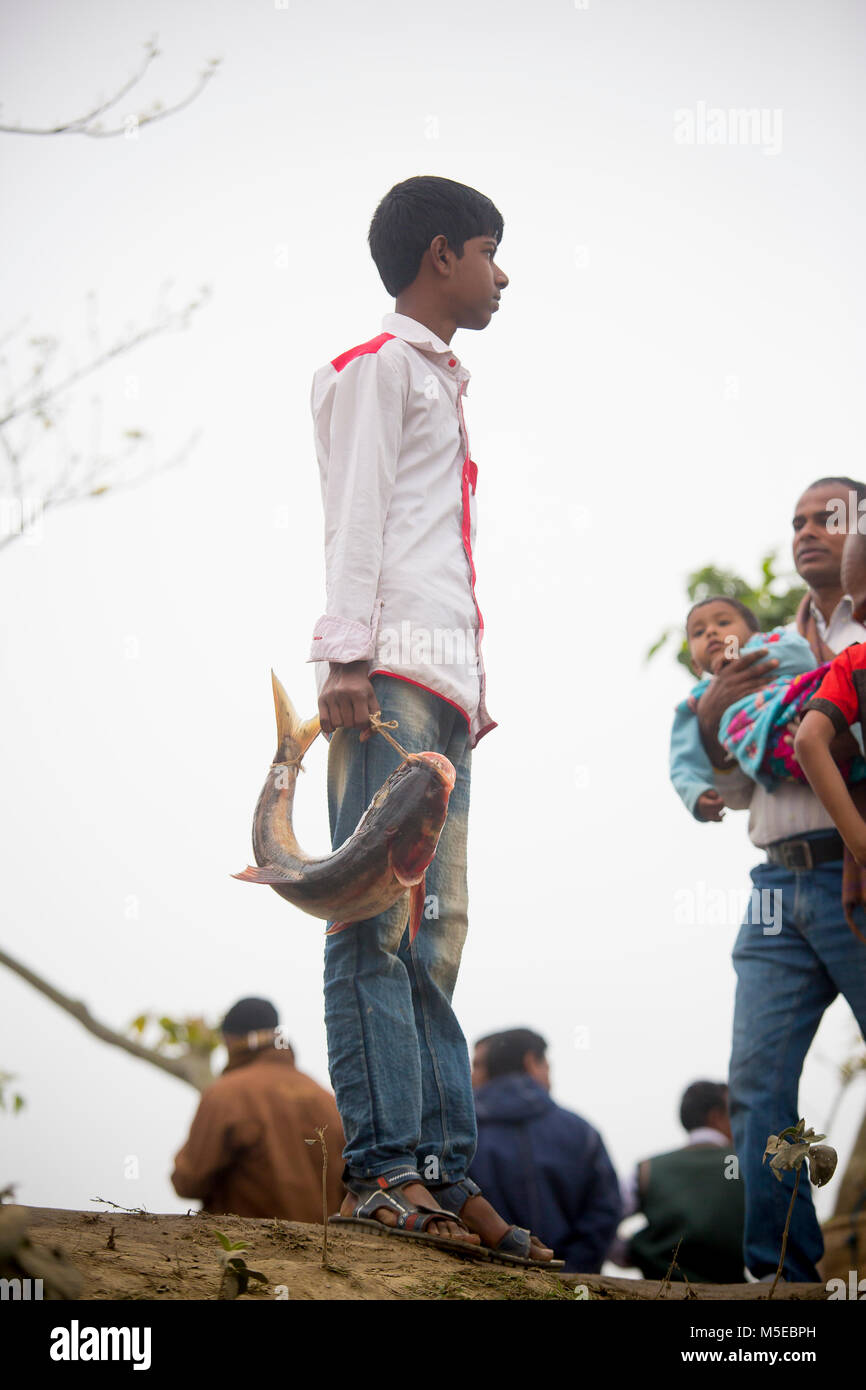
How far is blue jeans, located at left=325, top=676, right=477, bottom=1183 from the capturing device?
283cm

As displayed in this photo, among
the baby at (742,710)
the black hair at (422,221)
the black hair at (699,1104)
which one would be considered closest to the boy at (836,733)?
the baby at (742,710)

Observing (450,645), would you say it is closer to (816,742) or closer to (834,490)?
(816,742)

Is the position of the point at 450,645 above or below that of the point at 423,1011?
above

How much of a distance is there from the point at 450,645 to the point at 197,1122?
1917 millimetres

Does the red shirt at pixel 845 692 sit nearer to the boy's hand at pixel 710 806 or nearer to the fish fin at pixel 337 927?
the boy's hand at pixel 710 806

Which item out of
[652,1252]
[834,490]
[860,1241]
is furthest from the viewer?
[860,1241]

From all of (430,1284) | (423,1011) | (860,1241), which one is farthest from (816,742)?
(860,1241)

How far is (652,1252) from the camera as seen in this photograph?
4.26m

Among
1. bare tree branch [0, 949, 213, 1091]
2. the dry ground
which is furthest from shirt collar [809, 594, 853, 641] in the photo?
bare tree branch [0, 949, 213, 1091]

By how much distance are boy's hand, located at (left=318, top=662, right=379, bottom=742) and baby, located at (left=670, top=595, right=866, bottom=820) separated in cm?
127

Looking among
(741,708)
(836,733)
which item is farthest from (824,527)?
(836,733)

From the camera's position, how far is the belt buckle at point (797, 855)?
3520 millimetres

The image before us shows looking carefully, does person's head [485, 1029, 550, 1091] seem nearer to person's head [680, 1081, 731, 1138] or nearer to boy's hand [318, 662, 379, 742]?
person's head [680, 1081, 731, 1138]

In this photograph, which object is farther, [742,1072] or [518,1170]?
[518,1170]
